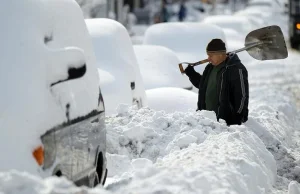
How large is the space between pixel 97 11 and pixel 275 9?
29.3 metres

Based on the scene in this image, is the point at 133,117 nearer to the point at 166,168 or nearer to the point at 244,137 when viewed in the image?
the point at 244,137

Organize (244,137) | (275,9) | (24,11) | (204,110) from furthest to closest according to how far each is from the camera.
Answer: (275,9) < (204,110) < (244,137) < (24,11)

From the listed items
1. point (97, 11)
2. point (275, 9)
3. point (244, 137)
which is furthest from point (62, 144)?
point (275, 9)

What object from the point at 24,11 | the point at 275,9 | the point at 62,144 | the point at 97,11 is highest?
the point at 24,11

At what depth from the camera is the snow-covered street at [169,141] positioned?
6070 mm

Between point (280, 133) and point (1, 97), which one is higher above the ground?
point (1, 97)

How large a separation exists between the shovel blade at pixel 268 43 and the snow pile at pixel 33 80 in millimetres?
5080

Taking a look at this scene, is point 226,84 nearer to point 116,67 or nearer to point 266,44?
point 266,44

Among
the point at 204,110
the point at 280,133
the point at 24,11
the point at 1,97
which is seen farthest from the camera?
the point at 280,133

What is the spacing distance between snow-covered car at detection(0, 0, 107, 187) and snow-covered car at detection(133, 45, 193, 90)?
7898 millimetres

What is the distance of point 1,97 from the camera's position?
607 cm

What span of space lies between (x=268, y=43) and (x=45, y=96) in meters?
6.01

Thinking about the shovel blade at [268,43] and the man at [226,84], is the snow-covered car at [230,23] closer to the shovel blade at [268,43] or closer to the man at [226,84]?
the shovel blade at [268,43]

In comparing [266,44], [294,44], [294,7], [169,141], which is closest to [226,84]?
[169,141]
